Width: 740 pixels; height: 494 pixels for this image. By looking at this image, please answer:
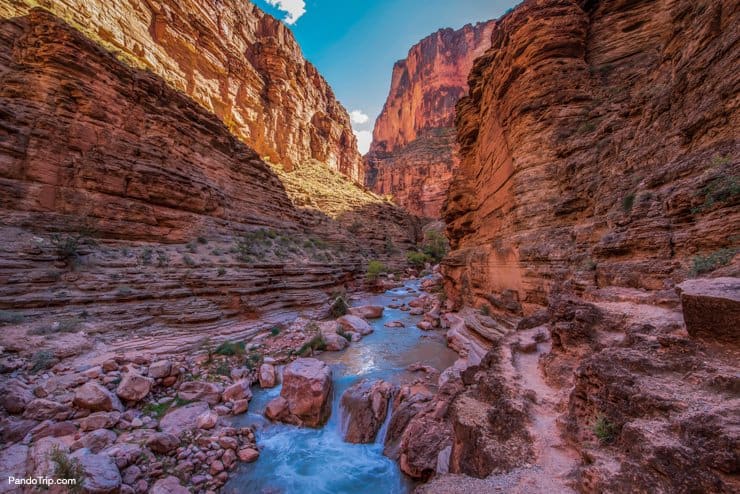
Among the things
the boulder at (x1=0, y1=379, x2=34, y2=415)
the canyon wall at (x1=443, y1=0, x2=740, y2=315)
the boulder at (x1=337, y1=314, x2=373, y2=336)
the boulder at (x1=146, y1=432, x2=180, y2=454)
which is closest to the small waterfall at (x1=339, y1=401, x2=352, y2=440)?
the boulder at (x1=146, y1=432, x2=180, y2=454)

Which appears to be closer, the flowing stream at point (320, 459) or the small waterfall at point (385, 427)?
the flowing stream at point (320, 459)

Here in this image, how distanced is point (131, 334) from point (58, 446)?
13.1 ft

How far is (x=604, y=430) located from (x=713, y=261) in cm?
265

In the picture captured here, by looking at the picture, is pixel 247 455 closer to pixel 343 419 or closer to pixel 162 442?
pixel 162 442

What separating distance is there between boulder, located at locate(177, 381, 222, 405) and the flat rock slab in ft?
25.3

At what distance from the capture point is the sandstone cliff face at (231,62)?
18331 mm

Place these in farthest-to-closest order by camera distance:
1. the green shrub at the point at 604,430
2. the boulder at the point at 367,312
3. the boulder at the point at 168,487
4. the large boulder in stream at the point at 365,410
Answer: the boulder at the point at 367,312, the large boulder in stream at the point at 365,410, the boulder at the point at 168,487, the green shrub at the point at 604,430

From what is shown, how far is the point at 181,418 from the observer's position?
199 inches

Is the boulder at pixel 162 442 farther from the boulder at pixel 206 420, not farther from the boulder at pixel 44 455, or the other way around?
the boulder at pixel 44 455

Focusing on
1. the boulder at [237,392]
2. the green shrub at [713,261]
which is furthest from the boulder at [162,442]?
the green shrub at [713,261]

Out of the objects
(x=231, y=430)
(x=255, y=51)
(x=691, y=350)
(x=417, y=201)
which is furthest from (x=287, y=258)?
(x=417, y=201)

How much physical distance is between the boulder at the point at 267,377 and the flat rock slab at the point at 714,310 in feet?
24.9

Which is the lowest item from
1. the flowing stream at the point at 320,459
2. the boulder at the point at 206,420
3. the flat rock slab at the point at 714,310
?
the flowing stream at the point at 320,459

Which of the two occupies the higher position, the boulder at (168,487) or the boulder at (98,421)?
the boulder at (98,421)
